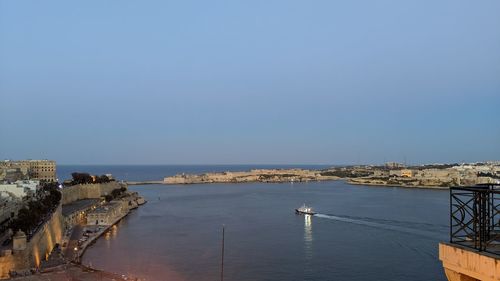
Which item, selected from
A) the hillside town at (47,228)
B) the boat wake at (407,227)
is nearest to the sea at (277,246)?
the boat wake at (407,227)

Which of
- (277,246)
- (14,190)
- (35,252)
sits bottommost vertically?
(277,246)

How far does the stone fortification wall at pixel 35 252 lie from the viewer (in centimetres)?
949

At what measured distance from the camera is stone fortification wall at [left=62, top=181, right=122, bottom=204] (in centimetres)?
2812

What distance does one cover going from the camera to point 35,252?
37.5 feet

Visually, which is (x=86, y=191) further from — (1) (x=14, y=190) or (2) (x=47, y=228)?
(2) (x=47, y=228)

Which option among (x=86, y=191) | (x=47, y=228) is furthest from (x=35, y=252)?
(x=86, y=191)

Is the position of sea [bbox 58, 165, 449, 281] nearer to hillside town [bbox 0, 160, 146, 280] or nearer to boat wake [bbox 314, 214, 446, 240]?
boat wake [bbox 314, 214, 446, 240]

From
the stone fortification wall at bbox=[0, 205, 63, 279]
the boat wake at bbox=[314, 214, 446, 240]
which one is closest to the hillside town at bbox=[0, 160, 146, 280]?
the stone fortification wall at bbox=[0, 205, 63, 279]

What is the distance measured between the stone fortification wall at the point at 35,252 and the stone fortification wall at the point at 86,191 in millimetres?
12365

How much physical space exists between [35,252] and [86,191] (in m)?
21.8

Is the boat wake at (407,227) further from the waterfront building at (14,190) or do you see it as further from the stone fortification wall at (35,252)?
the waterfront building at (14,190)

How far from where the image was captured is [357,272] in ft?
41.3

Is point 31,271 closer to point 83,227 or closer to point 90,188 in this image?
point 83,227

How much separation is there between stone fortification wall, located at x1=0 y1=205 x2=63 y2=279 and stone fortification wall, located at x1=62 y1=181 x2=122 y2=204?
12.4 m
